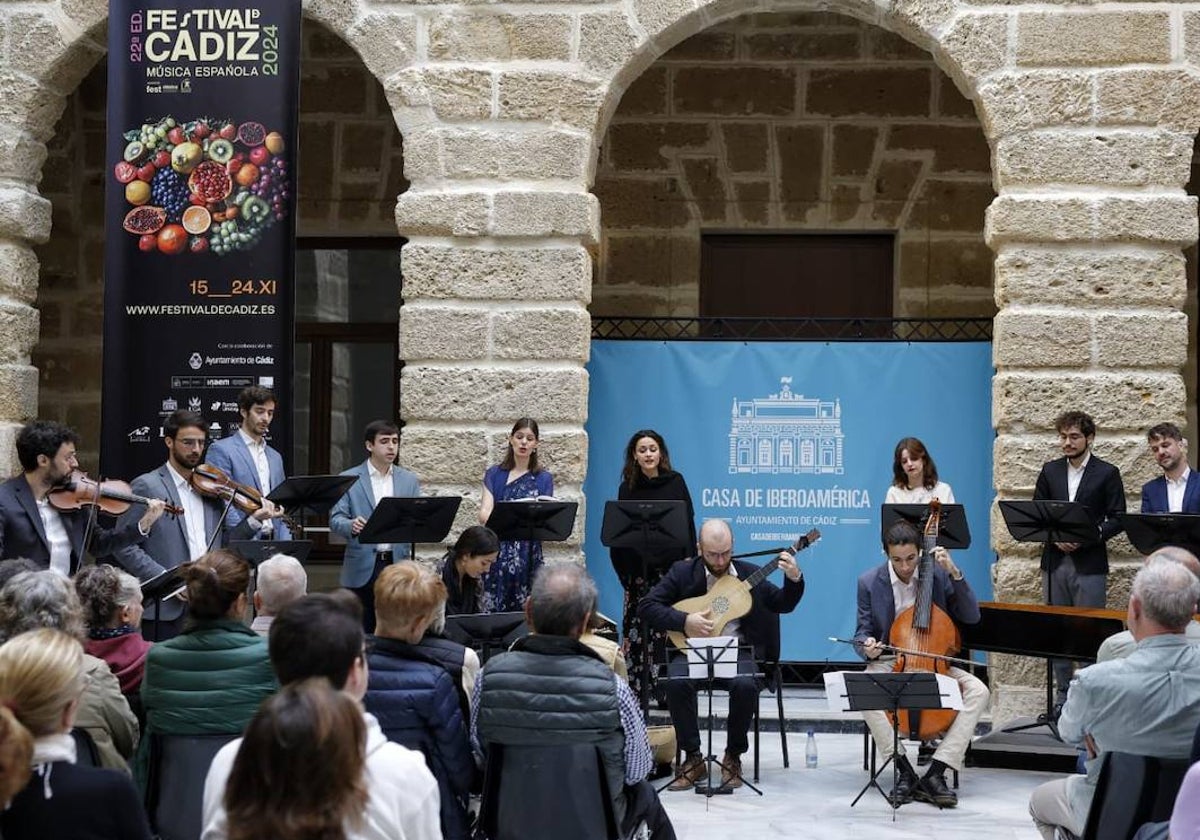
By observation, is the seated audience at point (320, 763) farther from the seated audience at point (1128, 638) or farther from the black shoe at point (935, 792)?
the black shoe at point (935, 792)

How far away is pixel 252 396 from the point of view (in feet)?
27.8

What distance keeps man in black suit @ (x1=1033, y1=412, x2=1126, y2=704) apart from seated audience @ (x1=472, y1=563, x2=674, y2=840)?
4.09m

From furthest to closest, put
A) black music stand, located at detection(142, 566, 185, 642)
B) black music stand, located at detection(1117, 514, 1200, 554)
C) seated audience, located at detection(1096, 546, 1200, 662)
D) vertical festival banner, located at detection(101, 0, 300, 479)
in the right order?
vertical festival banner, located at detection(101, 0, 300, 479)
black music stand, located at detection(1117, 514, 1200, 554)
black music stand, located at detection(142, 566, 185, 642)
seated audience, located at detection(1096, 546, 1200, 662)

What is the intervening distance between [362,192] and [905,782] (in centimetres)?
623

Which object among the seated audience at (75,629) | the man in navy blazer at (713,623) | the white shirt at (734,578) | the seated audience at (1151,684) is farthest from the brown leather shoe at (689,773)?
the seated audience at (75,629)

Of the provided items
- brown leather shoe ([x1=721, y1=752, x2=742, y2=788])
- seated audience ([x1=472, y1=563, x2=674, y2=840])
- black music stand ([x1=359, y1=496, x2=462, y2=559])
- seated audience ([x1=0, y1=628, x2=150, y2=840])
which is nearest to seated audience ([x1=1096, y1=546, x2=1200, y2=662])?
seated audience ([x1=472, y1=563, x2=674, y2=840])

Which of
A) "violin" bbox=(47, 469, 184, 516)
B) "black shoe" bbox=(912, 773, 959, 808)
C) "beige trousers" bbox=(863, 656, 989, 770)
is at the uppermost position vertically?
"violin" bbox=(47, 469, 184, 516)

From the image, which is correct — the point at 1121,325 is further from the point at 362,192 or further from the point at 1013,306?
the point at 362,192

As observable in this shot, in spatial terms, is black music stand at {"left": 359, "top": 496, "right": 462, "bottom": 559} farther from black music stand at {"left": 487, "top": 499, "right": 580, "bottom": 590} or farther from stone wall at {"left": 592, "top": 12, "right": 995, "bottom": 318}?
stone wall at {"left": 592, "top": 12, "right": 995, "bottom": 318}

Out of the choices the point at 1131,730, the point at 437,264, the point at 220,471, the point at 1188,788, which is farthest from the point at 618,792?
the point at 437,264

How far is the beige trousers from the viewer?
7797 mm

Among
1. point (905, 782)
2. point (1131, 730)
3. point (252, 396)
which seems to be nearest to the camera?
point (1131, 730)

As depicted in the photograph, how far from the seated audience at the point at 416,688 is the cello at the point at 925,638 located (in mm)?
3335

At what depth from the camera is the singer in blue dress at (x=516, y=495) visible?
349 inches
